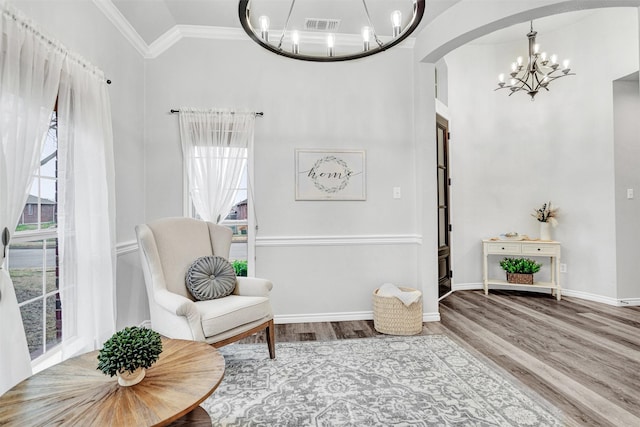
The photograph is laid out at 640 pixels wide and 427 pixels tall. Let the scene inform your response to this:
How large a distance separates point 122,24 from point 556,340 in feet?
14.5

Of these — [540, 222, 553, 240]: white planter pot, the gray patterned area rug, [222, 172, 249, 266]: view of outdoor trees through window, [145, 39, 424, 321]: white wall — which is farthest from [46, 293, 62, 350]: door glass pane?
[540, 222, 553, 240]: white planter pot

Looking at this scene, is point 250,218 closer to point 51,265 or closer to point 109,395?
point 51,265

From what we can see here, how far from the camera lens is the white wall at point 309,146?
3184 millimetres

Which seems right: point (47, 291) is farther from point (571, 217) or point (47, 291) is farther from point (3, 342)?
point (571, 217)

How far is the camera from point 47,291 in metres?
1.98

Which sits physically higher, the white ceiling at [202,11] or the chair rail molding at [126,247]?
the white ceiling at [202,11]

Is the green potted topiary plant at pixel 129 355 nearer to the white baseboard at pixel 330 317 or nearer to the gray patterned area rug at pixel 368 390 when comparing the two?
the gray patterned area rug at pixel 368 390

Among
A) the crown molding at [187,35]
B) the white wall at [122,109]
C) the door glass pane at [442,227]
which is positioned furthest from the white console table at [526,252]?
the white wall at [122,109]

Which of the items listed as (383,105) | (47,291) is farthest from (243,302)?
(383,105)

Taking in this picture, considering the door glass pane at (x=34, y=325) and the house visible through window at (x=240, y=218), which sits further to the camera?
the house visible through window at (x=240, y=218)

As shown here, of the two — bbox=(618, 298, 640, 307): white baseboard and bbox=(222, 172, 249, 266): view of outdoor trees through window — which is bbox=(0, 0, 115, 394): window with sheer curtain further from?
bbox=(618, 298, 640, 307): white baseboard

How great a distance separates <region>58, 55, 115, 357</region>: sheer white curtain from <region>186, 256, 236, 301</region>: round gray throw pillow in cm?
53

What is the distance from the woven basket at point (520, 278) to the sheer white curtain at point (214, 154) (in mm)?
3682

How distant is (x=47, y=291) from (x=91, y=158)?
853 mm
